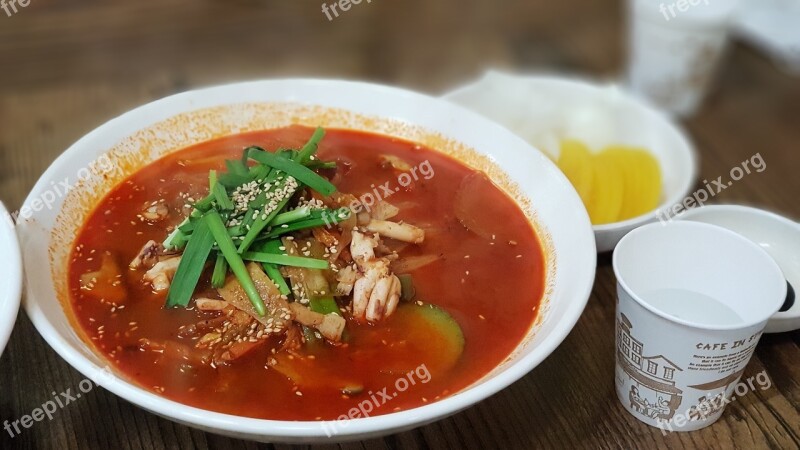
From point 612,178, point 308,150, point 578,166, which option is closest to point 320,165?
point 308,150

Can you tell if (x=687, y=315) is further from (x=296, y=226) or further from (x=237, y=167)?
(x=237, y=167)

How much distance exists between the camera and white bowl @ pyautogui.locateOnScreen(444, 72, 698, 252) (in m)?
2.52

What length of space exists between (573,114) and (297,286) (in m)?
1.58

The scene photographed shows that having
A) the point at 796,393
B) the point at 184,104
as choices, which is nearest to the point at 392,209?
the point at 184,104

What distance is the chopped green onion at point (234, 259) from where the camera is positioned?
4.96 feet

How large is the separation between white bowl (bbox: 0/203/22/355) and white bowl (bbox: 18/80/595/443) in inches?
2.0

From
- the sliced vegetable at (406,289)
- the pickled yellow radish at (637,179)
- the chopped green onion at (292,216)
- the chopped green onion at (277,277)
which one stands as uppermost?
the chopped green onion at (292,216)

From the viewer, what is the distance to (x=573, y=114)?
2.73 meters

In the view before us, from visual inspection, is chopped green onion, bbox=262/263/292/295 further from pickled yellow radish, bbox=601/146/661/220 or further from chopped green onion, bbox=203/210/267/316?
pickled yellow radish, bbox=601/146/661/220

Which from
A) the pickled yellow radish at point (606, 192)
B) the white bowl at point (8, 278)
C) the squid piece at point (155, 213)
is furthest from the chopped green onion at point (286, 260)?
the pickled yellow radish at point (606, 192)

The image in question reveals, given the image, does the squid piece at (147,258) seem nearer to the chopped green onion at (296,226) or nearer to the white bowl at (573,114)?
the chopped green onion at (296,226)

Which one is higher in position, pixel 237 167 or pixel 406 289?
pixel 237 167

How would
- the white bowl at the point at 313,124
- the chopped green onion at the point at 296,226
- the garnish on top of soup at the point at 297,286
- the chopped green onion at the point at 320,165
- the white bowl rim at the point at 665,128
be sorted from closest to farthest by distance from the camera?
the white bowl at the point at 313,124
the garnish on top of soup at the point at 297,286
the chopped green onion at the point at 296,226
the chopped green onion at the point at 320,165
the white bowl rim at the point at 665,128

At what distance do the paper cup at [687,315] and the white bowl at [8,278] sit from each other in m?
1.22
